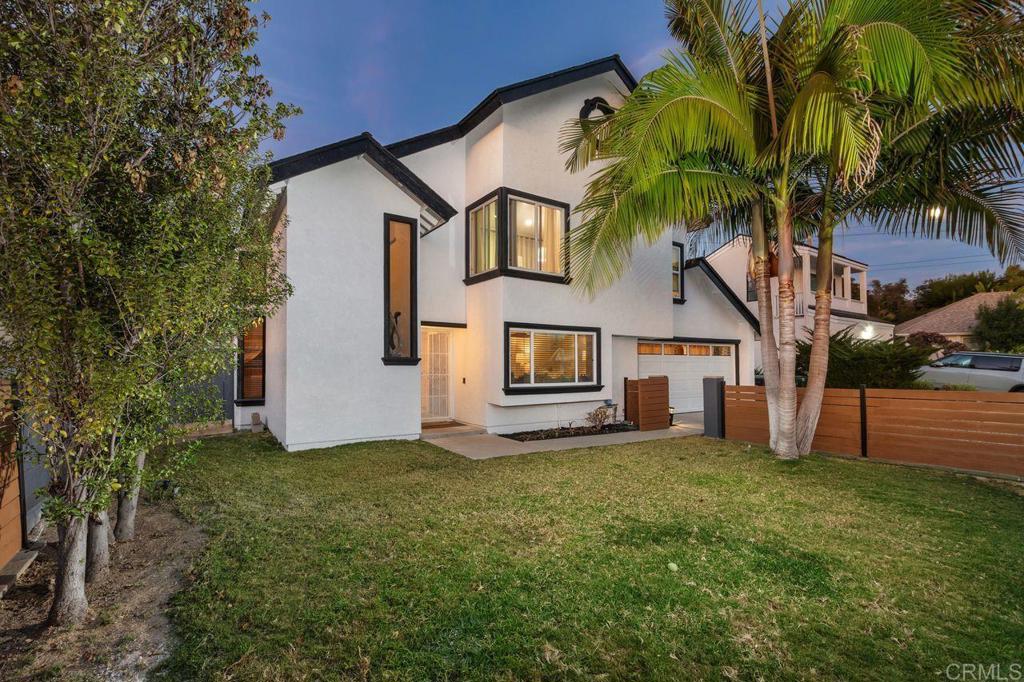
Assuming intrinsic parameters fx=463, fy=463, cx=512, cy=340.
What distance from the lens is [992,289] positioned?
33438mm

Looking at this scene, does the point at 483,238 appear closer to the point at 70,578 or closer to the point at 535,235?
the point at 535,235

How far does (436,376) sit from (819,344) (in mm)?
7826

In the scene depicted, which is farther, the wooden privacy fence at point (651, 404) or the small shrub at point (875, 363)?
the wooden privacy fence at point (651, 404)

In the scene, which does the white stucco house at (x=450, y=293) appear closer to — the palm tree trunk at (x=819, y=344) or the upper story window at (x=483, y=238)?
the upper story window at (x=483, y=238)

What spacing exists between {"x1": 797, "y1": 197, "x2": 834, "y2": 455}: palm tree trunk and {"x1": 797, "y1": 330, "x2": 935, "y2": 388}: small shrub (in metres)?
1.34

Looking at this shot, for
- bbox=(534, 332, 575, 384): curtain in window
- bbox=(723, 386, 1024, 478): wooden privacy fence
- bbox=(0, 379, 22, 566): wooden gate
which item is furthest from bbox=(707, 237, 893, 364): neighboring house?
bbox=(0, 379, 22, 566): wooden gate

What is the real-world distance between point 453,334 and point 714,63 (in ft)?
24.4

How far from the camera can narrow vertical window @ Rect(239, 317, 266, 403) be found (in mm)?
10531

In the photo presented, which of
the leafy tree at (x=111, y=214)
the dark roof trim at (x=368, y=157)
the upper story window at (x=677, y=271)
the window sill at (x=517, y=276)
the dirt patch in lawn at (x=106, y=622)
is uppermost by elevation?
the dark roof trim at (x=368, y=157)

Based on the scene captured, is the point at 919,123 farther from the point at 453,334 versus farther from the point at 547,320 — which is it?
the point at 453,334

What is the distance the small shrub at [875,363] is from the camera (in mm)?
8352

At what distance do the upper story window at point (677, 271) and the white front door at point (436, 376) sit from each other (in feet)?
23.1

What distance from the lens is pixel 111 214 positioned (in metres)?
2.96

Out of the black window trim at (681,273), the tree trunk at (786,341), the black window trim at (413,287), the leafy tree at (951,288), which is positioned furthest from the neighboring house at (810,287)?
the leafy tree at (951,288)
